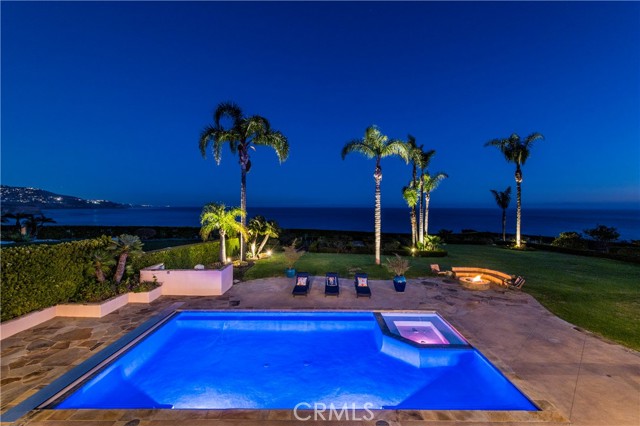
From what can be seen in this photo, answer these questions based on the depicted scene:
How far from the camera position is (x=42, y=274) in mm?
7977

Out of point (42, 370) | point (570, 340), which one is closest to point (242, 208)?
point (42, 370)

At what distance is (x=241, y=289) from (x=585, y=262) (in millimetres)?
22002

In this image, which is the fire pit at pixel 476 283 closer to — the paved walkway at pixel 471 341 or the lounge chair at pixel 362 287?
the paved walkway at pixel 471 341

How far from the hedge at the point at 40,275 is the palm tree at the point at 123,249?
→ 2.29 ft

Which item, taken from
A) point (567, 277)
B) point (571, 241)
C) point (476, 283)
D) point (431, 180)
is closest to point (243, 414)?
point (476, 283)

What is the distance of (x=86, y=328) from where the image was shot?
25.4 ft

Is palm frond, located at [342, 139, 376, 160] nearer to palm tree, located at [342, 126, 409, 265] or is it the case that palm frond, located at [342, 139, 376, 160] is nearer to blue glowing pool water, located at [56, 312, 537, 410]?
palm tree, located at [342, 126, 409, 265]

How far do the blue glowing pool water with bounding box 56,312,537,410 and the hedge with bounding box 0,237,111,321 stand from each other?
344 cm

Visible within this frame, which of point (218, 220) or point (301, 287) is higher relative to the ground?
point (218, 220)

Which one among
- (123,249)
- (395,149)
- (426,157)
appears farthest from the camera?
(426,157)

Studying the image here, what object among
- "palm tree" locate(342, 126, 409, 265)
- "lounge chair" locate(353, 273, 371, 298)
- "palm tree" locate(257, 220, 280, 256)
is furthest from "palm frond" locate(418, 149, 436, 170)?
"lounge chair" locate(353, 273, 371, 298)

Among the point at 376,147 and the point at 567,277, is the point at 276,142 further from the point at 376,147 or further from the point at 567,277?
the point at 567,277

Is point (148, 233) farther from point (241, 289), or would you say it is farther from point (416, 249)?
point (416, 249)

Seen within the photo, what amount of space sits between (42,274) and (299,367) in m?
7.79
